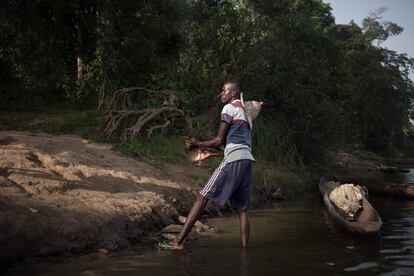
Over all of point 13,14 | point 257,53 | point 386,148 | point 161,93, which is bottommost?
point 386,148

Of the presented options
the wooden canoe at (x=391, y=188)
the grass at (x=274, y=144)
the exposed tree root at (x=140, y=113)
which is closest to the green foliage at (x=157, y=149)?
the exposed tree root at (x=140, y=113)

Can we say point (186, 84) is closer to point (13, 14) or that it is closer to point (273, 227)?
point (13, 14)

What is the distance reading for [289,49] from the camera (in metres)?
14.9

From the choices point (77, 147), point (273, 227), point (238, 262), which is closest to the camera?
point (238, 262)

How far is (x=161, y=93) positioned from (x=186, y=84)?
3.77ft

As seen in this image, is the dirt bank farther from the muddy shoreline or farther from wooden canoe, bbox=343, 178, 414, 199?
wooden canoe, bbox=343, 178, 414, 199

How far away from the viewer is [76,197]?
6406mm

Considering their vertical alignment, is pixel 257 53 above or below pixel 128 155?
above

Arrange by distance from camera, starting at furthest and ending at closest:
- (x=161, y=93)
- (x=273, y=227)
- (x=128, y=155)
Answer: (x=161, y=93)
(x=128, y=155)
(x=273, y=227)

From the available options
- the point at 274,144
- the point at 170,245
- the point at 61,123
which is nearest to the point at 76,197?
the point at 170,245

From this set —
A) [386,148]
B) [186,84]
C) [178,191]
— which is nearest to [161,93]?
[186,84]

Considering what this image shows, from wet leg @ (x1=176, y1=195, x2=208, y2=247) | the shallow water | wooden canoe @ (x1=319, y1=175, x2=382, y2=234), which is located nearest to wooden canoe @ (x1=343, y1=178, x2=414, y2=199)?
wooden canoe @ (x1=319, y1=175, x2=382, y2=234)

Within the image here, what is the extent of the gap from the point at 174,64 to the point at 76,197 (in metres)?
9.19

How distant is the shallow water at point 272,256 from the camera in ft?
15.7
